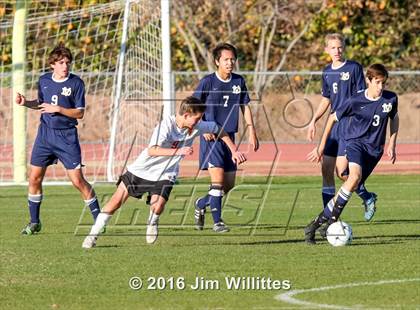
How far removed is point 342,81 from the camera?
12.8 meters

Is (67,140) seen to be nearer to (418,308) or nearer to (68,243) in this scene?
(68,243)

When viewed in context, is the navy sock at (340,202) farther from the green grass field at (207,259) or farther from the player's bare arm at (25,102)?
the player's bare arm at (25,102)

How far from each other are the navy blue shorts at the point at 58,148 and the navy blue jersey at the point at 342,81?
9.67 ft

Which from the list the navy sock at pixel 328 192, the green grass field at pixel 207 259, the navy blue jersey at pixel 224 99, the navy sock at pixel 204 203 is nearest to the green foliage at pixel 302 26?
the green grass field at pixel 207 259

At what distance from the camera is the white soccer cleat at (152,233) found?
11195 mm

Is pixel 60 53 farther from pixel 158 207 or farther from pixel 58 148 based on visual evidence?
pixel 158 207

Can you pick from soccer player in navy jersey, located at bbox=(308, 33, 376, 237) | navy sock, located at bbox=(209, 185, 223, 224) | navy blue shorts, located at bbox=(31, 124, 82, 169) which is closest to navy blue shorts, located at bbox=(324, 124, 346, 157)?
soccer player in navy jersey, located at bbox=(308, 33, 376, 237)

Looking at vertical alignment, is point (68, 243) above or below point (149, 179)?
below

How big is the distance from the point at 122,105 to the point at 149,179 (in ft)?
31.9

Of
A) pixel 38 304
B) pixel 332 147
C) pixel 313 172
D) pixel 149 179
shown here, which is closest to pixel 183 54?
pixel 313 172

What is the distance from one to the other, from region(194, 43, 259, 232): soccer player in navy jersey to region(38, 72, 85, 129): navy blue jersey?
1.32 metres

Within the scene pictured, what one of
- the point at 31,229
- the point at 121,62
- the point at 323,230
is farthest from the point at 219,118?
the point at 121,62

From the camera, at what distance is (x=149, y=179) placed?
10758mm

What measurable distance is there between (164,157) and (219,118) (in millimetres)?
2268
